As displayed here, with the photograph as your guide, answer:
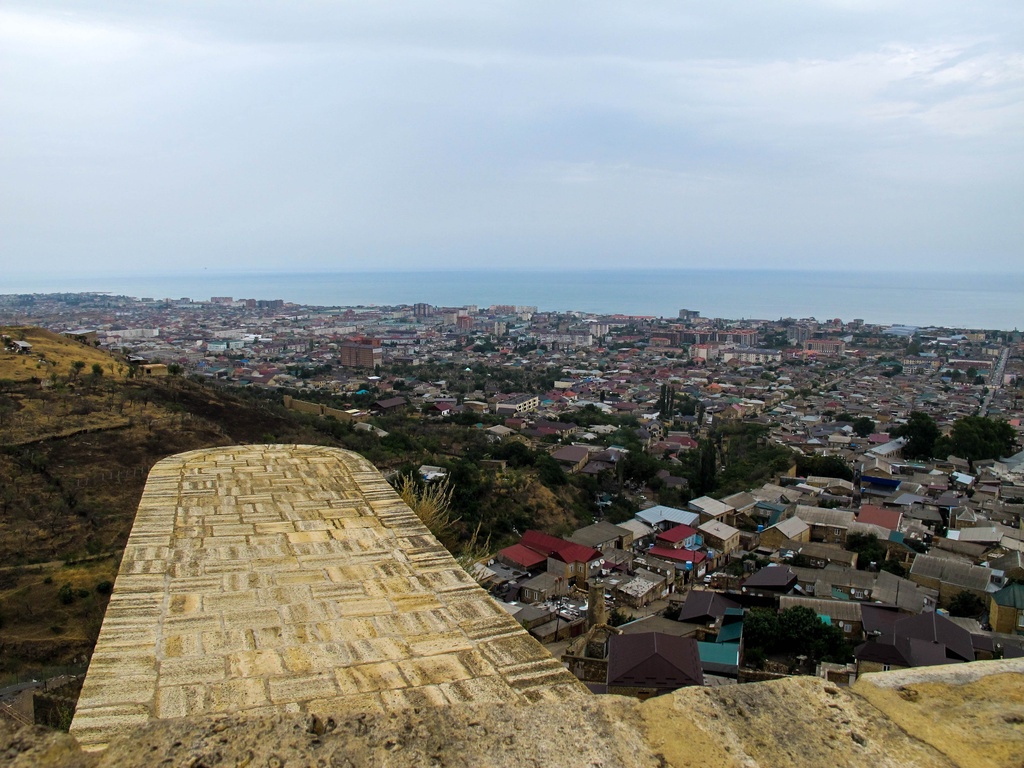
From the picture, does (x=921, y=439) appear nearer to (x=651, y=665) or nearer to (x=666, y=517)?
(x=666, y=517)

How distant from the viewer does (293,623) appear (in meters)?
1.59

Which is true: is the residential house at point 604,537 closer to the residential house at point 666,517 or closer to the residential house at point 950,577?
the residential house at point 666,517

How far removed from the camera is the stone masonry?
1.28 meters

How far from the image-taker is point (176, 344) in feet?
125

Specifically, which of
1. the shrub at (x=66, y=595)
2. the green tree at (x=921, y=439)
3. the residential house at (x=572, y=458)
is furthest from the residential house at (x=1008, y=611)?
the green tree at (x=921, y=439)

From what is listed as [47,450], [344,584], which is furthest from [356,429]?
[344,584]

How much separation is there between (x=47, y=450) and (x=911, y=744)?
9.34 metres

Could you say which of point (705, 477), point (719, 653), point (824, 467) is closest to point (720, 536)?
point (705, 477)

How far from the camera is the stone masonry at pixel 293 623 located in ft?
4.19

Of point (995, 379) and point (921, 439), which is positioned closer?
point (921, 439)

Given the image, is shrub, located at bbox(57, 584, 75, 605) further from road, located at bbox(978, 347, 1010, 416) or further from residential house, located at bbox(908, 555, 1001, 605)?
road, located at bbox(978, 347, 1010, 416)

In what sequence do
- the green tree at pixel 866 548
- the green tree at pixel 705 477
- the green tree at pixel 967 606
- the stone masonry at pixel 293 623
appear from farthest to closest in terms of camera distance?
the green tree at pixel 705 477, the green tree at pixel 866 548, the green tree at pixel 967 606, the stone masonry at pixel 293 623

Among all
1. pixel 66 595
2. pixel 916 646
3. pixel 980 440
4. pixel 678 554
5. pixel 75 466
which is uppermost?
pixel 75 466

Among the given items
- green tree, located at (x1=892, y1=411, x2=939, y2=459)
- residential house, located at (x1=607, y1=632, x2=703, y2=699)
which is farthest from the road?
residential house, located at (x1=607, y1=632, x2=703, y2=699)
